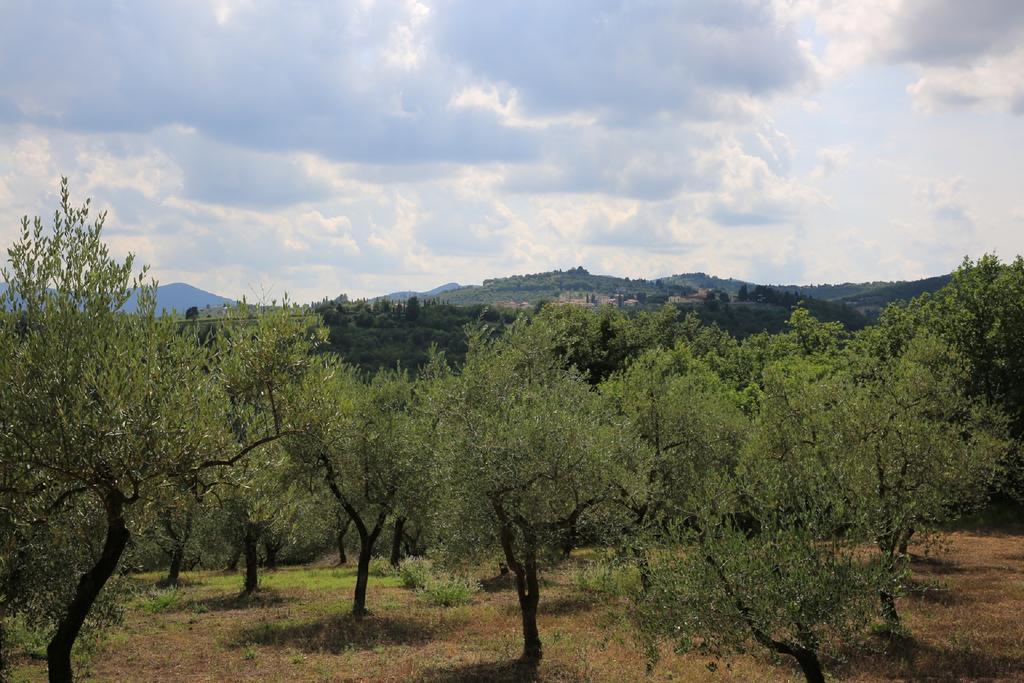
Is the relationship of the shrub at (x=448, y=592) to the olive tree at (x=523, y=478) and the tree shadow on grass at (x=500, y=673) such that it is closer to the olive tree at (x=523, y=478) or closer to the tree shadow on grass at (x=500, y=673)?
the olive tree at (x=523, y=478)

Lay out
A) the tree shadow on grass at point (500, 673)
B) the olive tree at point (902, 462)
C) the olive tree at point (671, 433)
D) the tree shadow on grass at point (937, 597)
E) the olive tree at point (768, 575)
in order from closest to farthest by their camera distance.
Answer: the olive tree at point (768, 575), the tree shadow on grass at point (500, 673), the olive tree at point (902, 462), the tree shadow on grass at point (937, 597), the olive tree at point (671, 433)

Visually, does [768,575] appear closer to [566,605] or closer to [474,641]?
[474,641]

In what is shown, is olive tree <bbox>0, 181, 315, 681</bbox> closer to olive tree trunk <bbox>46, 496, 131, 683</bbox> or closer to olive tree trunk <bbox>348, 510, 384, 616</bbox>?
olive tree trunk <bbox>46, 496, 131, 683</bbox>

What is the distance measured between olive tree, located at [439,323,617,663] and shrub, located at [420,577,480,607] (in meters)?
10.1

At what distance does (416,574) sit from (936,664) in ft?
84.1

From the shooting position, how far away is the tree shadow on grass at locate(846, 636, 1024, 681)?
20627 mm

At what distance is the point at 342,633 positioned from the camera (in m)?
27.9

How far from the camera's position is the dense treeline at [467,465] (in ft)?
48.0

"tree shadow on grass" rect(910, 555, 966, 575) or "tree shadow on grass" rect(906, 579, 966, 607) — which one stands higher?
"tree shadow on grass" rect(906, 579, 966, 607)

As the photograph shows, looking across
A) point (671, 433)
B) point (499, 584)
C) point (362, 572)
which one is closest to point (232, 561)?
point (499, 584)

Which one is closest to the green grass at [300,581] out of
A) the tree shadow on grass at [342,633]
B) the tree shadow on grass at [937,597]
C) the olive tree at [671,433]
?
the tree shadow on grass at [342,633]

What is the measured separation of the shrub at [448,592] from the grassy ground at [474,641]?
1.73 feet

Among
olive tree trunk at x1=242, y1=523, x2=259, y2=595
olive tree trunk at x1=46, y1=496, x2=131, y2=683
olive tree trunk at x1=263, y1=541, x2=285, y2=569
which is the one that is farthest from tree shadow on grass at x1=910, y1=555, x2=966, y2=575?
olive tree trunk at x1=263, y1=541, x2=285, y2=569

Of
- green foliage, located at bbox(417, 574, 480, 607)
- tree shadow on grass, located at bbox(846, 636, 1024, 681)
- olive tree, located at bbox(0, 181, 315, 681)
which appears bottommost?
green foliage, located at bbox(417, 574, 480, 607)
